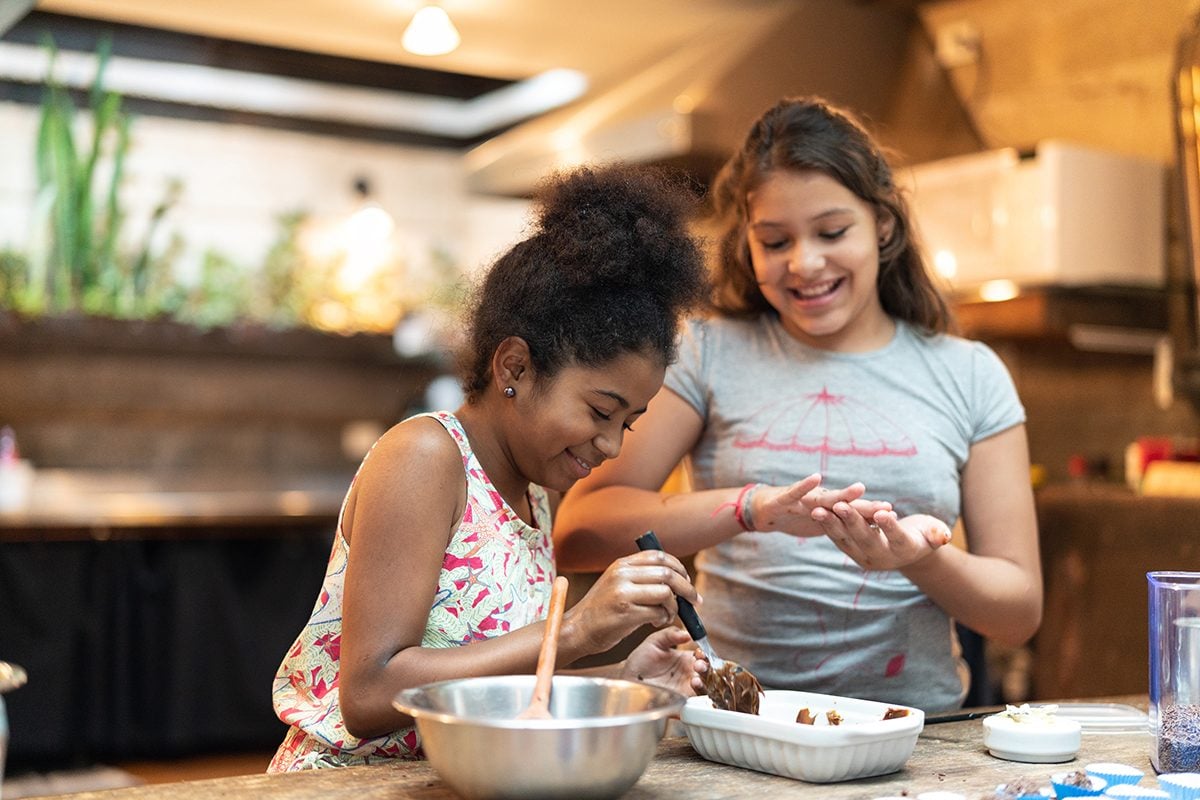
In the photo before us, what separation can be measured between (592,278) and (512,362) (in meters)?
0.13

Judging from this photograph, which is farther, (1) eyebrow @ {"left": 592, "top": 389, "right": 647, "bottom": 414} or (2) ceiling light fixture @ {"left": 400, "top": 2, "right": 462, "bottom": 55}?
(2) ceiling light fixture @ {"left": 400, "top": 2, "right": 462, "bottom": 55}

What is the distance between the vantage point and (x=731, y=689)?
1343 millimetres

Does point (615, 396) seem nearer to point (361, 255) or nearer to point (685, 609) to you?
point (685, 609)

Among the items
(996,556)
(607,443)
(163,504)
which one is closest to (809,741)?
(607,443)

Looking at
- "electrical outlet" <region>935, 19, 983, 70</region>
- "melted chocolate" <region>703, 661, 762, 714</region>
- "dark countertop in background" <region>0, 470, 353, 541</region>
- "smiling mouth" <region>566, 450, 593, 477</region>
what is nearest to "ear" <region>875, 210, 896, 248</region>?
"smiling mouth" <region>566, 450, 593, 477</region>

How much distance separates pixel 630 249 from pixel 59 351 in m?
3.69

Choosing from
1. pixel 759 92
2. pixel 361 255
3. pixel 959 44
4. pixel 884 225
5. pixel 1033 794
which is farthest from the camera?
pixel 361 255

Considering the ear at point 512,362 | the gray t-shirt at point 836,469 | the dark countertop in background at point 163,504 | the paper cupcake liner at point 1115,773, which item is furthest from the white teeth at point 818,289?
the dark countertop in background at point 163,504

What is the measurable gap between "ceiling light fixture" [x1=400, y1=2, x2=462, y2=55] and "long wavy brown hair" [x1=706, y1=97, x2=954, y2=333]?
2597 millimetres

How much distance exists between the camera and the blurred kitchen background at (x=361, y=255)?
353 cm

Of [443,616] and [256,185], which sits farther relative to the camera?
[256,185]

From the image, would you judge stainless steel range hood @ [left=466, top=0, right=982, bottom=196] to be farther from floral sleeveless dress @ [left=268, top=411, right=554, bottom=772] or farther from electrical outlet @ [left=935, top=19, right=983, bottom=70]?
floral sleeveless dress @ [left=268, top=411, right=554, bottom=772]

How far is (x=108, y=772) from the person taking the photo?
3.66 metres

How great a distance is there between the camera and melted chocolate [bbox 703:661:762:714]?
1.34 meters
